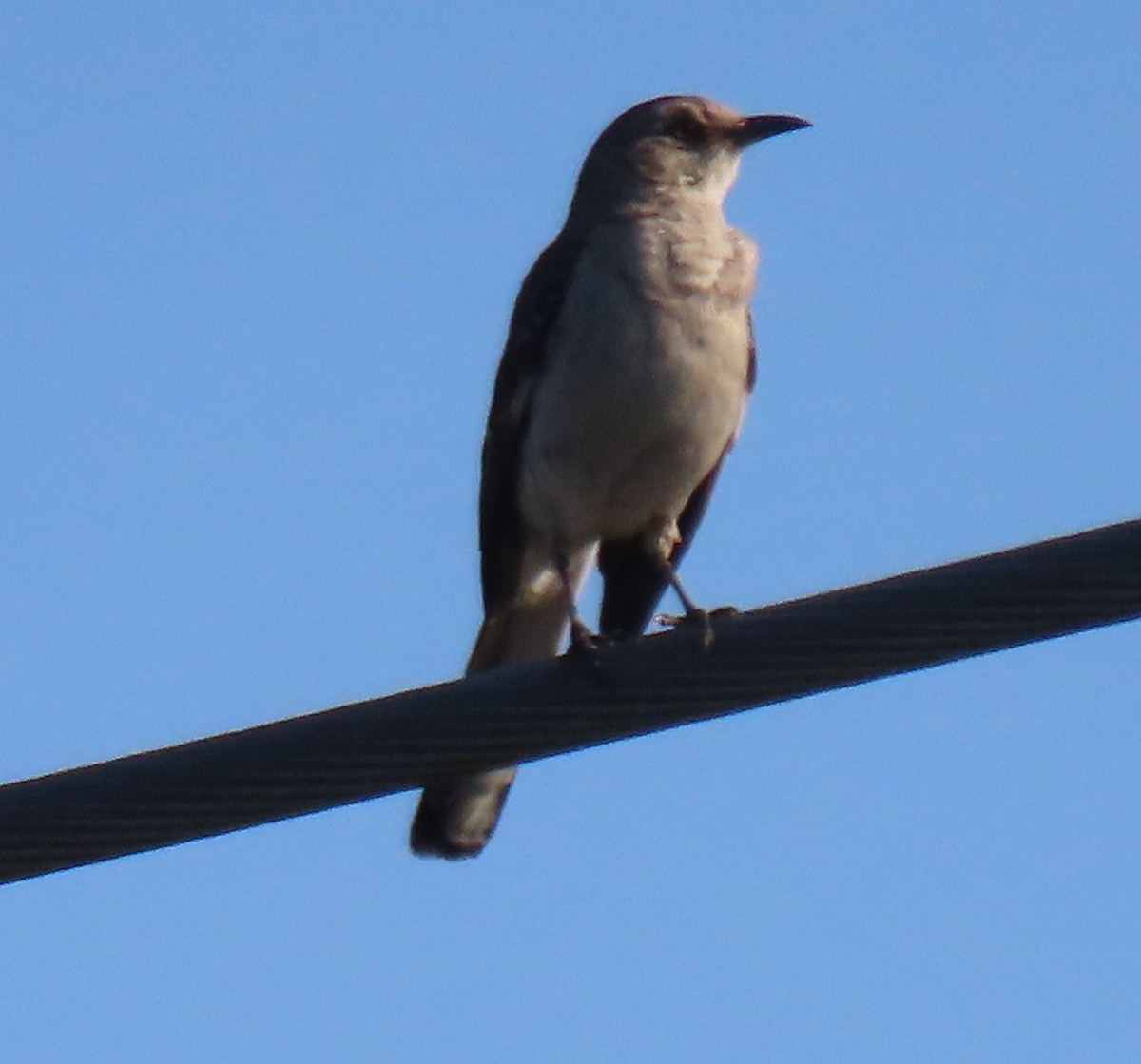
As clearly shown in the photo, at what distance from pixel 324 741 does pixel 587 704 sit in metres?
0.54

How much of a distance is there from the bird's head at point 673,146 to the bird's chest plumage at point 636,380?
1.60 ft

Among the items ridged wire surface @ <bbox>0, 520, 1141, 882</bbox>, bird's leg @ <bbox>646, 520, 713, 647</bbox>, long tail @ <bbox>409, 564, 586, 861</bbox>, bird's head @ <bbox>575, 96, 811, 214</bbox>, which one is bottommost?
ridged wire surface @ <bbox>0, 520, 1141, 882</bbox>

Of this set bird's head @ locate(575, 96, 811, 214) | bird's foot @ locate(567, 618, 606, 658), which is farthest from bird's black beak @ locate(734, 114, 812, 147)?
bird's foot @ locate(567, 618, 606, 658)

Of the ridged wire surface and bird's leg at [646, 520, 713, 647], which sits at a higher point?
bird's leg at [646, 520, 713, 647]

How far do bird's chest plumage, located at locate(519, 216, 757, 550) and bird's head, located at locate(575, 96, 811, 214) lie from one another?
0.49 m

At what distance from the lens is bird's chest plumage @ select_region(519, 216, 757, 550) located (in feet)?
23.8

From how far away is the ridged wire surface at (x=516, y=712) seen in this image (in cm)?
424

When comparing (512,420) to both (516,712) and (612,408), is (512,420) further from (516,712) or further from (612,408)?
(516,712)

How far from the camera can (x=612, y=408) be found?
7254mm

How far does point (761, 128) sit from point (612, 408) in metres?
1.68

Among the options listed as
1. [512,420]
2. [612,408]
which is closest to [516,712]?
[612,408]

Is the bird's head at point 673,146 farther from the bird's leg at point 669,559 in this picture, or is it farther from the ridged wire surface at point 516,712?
the ridged wire surface at point 516,712

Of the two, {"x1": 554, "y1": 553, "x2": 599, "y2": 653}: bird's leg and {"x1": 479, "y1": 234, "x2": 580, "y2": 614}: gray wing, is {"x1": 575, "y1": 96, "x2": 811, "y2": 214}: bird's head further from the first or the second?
{"x1": 554, "y1": 553, "x2": 599, "y2": 653}: bird's leg

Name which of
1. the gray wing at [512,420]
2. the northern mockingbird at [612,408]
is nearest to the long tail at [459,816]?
the northern mockingbird at [612,408]
